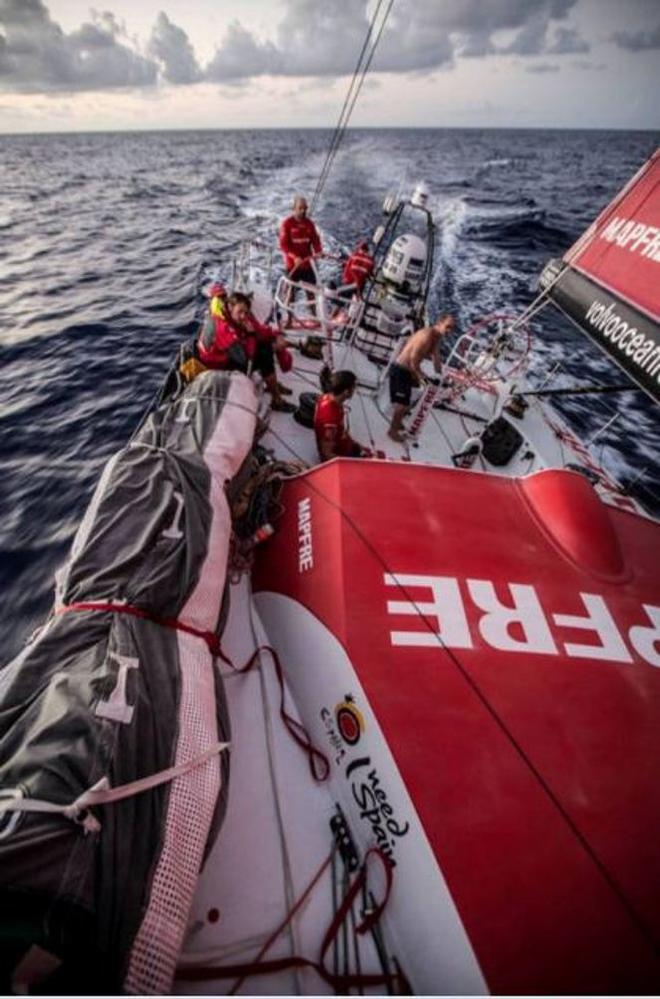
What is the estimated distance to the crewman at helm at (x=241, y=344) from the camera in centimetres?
473

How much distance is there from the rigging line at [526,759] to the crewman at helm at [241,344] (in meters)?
2.51

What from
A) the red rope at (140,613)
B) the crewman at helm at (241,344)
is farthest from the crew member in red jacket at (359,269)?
the red rope at (140,613)

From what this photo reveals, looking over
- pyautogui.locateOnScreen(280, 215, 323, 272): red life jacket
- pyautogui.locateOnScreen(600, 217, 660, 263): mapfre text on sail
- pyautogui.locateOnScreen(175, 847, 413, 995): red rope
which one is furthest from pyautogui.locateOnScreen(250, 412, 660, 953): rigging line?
pyautogui.locateOnScreen(280, 215, 323, 272): red life jacket

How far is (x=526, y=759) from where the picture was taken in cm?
211

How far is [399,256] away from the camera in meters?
7.09

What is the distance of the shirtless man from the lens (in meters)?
5.26

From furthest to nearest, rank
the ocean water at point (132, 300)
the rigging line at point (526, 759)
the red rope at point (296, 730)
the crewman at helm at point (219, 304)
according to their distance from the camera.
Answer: the ocean water at point (132, 300)
the crewman at helm at point (219, 304)
the red rope at point (296, 730)
the rigging line at point (526, 759)

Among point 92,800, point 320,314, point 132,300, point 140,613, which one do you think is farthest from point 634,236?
point 132,300

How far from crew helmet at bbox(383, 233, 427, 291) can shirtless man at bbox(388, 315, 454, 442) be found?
2.20 meters

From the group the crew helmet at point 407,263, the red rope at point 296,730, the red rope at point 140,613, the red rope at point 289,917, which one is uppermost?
the red rope at point 140,613

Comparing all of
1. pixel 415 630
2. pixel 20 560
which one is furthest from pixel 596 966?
pixel 20 560

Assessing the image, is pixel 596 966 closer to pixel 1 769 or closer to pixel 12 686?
pixel 1 769

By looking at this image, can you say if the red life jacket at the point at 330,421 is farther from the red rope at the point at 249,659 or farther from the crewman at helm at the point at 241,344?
the red rope at the point at 249,659

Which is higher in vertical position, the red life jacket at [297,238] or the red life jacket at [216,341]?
the red life jacket at [216,341]
